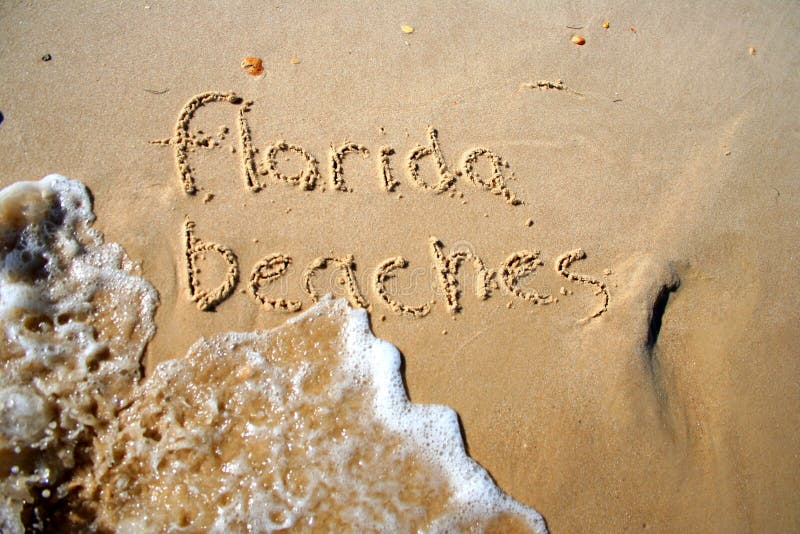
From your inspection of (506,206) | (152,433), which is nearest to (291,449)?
(152,433)

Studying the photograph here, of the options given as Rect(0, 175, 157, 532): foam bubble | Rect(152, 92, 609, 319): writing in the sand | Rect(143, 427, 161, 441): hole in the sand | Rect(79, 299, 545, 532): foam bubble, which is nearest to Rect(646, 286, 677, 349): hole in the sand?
Rect(152, 92, 609, 319): writing in the sand

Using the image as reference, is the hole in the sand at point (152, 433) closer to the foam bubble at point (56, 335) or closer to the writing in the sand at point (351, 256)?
the foam bubble at point (56, 335)

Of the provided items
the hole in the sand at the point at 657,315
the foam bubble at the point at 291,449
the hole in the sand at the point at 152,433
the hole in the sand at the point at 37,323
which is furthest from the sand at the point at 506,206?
the hole in the sand at the point at 37,323

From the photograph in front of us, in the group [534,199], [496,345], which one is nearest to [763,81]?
[534,199]

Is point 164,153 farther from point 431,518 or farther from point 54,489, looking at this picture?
point 431,518

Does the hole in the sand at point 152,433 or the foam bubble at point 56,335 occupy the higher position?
the foam bubble at point 56,335

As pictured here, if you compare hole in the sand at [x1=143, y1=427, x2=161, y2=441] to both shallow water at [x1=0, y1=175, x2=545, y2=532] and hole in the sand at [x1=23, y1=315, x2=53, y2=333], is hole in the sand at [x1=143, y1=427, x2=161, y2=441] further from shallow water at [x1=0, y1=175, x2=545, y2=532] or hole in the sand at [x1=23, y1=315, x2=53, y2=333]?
hole in the sand at [x1=23, y1=315, x2=53, y2=333]

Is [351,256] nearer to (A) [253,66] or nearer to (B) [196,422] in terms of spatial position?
(B) [196,422]
